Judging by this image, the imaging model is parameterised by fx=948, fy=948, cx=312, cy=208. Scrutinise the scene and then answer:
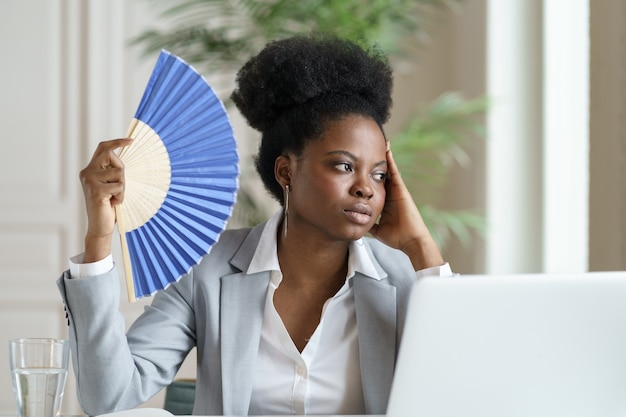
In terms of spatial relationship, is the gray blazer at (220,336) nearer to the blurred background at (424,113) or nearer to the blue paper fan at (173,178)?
the blue paper fan at (173,178)

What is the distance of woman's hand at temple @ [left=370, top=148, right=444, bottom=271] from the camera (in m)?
1.82

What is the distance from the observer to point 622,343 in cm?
107

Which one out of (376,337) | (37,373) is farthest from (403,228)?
(37,373)

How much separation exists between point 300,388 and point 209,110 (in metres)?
0.53

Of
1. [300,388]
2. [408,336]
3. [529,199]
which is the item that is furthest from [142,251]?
[529,199]

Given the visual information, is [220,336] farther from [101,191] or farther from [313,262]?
[101,191]

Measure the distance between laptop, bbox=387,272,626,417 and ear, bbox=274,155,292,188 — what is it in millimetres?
865

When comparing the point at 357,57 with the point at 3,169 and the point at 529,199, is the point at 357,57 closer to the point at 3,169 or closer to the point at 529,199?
the point at 529,199

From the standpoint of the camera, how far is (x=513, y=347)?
1045 millimetres

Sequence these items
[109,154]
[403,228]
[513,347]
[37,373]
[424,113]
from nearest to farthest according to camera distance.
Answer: [513,347] < [37,373] < [109,154] < [403,228] < [424,113]

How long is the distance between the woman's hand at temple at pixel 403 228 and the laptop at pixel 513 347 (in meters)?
0.74

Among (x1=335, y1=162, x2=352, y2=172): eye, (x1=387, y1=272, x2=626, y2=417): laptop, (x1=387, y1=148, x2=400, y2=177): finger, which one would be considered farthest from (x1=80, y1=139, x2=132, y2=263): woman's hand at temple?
(x1=387, y1=272, x2=626, y2=417): laptop

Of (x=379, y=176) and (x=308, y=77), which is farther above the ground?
(x=308, y=77)

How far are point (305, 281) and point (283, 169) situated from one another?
0.23 meters
